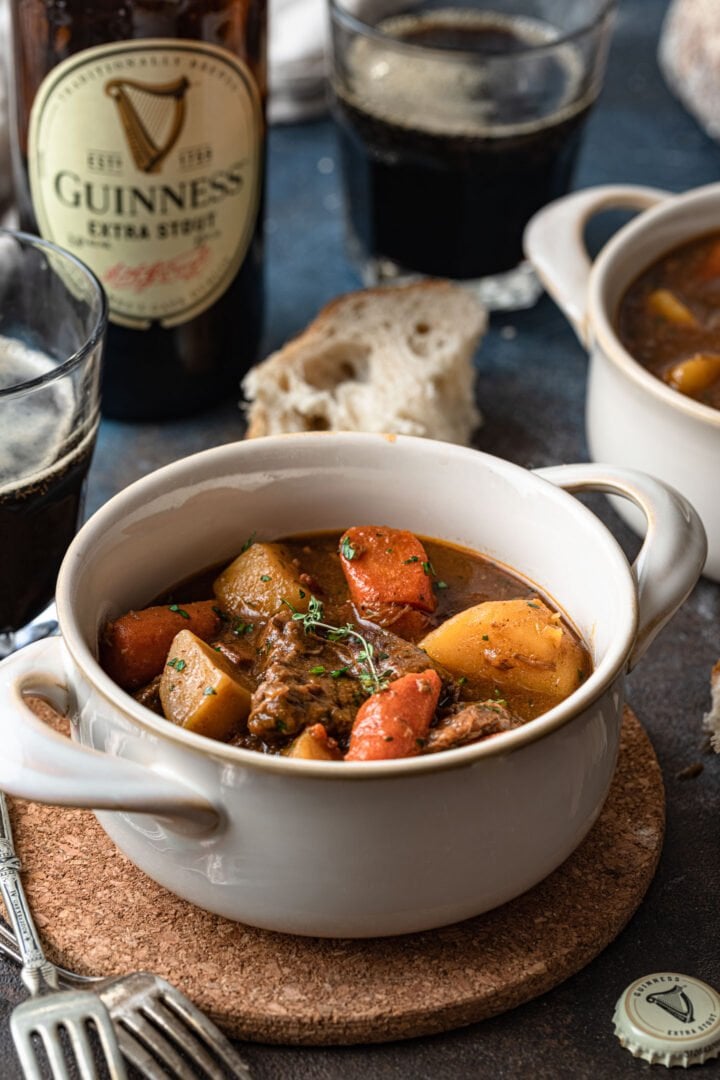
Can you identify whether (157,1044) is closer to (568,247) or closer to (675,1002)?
(675,1002)

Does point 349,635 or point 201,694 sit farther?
point 349,635

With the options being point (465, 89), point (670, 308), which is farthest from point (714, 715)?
point (465, 89)

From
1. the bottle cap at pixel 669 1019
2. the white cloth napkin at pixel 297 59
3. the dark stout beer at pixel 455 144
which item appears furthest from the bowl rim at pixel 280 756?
the white cloth napkin at pixel 297 59

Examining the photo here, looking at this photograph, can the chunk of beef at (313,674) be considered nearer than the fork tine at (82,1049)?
No

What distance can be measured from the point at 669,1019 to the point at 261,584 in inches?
30.5

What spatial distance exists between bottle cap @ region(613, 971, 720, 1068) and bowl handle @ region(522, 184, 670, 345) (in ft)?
4.49

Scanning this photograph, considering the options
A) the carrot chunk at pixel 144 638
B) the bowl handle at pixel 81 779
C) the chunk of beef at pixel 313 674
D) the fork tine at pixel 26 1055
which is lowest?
the fork tine at pixel 26 1055

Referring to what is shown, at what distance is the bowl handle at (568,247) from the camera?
9.13 feet

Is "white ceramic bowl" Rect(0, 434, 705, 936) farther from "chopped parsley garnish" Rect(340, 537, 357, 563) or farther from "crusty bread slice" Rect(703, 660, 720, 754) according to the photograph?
"crusty bread slice" Rect(703, 660, 720, 754)

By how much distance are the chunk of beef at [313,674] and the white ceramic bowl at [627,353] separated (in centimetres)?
77

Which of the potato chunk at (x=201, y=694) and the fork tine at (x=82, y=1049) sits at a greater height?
the potato chunk at (x=201, y=694)

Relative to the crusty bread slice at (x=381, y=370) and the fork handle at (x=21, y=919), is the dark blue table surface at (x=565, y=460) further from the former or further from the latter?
the crusty bread slice at (x=381, y=370)

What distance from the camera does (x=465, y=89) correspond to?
121 inches

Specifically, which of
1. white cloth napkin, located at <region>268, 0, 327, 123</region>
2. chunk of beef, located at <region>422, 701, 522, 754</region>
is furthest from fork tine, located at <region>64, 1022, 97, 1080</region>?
white cloth napkin, located at <region>268, 0, 327, 123</region>
